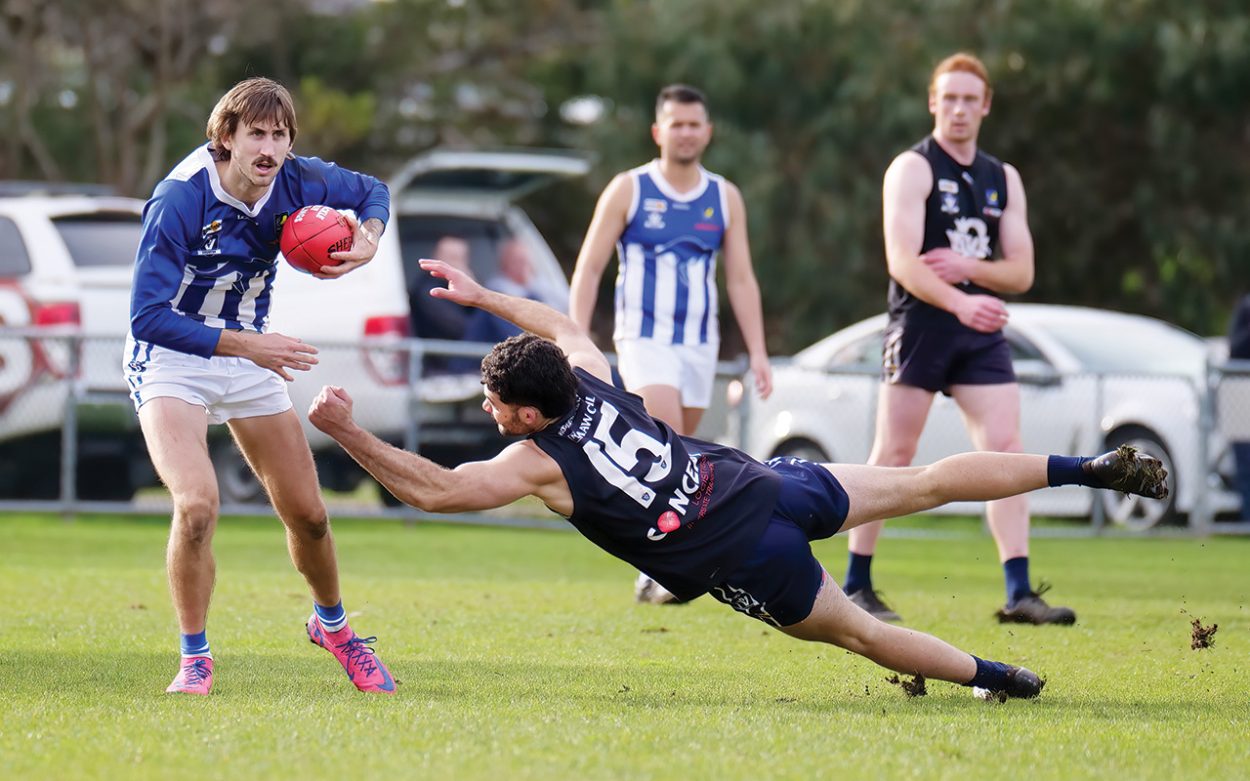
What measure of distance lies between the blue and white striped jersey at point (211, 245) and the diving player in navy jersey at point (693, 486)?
22.2 inches

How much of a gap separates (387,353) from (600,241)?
5091mm

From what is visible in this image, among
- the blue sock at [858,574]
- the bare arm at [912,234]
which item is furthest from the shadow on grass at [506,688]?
the bare arm at [912,234]

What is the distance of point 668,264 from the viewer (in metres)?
9.03

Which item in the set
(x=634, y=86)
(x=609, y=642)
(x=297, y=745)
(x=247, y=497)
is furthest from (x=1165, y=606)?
(x=634, y=86)

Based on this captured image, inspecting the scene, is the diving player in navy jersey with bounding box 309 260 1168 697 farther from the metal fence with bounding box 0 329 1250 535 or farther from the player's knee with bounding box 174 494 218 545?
the metal fence with bounding box 0 329 1250 535

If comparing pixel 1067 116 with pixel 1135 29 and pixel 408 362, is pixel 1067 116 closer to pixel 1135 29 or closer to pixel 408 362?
pixel 1135 29

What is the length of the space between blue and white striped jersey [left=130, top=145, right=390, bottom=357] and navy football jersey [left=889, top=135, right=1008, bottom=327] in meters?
2.86

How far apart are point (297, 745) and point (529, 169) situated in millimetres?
9638

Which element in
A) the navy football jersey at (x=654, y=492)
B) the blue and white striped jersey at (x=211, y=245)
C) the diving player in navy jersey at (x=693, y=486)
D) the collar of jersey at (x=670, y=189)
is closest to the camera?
the diving player in navy jersey at (x=693, y=486)

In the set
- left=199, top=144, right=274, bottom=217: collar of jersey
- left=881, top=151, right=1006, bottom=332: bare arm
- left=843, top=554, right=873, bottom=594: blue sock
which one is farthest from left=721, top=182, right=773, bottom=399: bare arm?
left=199, top=144, right=274, bottom=217: collar of jersey

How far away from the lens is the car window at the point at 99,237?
13.4 metres

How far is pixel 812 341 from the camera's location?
23.5 metres

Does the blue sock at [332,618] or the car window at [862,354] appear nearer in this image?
the blue sock at [332,618]

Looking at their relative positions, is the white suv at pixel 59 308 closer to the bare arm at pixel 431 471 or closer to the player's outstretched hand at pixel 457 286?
the player's outstretched hand at pixel 457 286
